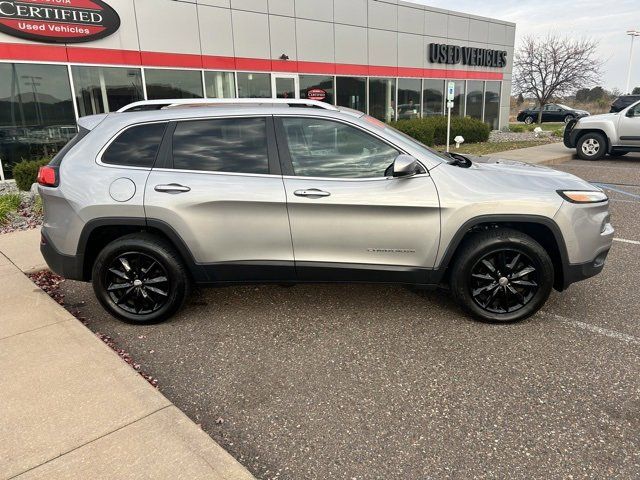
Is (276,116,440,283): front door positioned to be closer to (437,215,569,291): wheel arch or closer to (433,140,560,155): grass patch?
(437,215,569,291): wheel arch

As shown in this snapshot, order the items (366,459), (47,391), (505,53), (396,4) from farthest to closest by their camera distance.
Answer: (505,53) → (396,4) → (47,391) → (366,459)

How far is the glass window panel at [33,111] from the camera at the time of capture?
10.9 metres

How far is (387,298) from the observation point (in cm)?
436

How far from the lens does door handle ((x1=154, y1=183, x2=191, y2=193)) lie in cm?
362

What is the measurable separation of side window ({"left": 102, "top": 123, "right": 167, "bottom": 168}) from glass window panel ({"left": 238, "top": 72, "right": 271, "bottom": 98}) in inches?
453

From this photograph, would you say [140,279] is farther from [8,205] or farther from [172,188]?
[8,205]

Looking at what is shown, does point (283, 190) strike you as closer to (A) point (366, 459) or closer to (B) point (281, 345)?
(B) point (281, 345)

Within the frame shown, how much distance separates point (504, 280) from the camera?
367 cm

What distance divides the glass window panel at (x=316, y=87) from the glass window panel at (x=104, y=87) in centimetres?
572

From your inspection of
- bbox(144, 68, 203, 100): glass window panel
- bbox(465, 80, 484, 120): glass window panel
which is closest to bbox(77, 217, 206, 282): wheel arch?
bbox(144, 68, 203, 100): glass window panel

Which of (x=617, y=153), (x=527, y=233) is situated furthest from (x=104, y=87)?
(x=617, y=153)

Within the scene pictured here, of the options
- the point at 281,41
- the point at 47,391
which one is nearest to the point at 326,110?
the point at 47,391

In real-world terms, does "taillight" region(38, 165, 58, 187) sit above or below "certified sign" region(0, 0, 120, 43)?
below

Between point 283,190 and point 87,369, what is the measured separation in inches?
71.8
